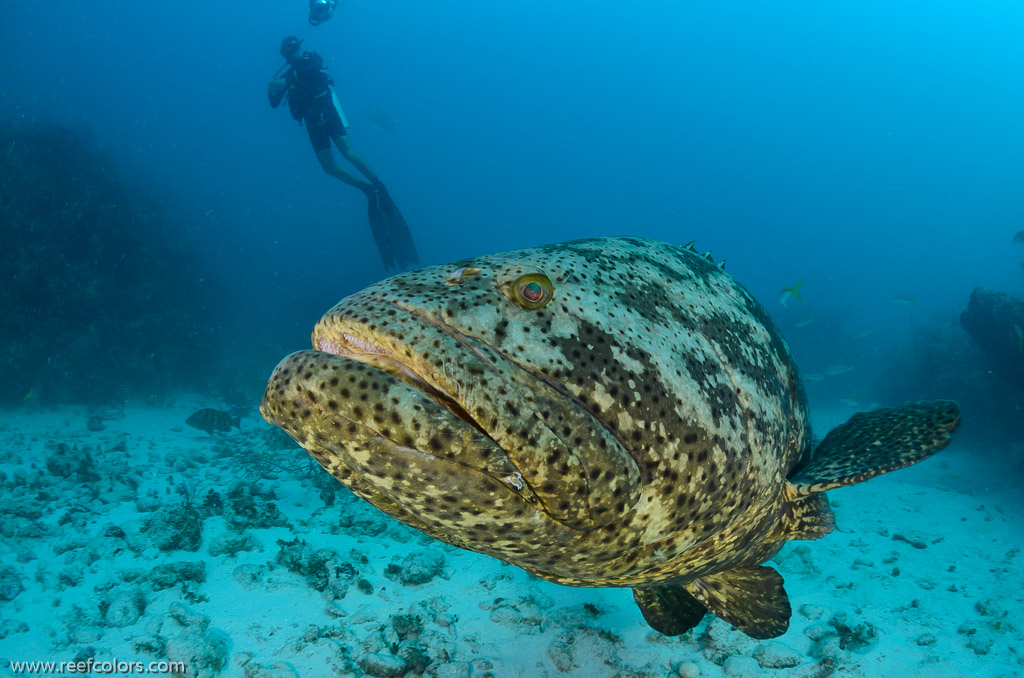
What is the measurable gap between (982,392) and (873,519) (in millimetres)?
9990

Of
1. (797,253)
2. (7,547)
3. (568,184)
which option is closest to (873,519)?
(7,547)

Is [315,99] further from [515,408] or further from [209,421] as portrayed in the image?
[515,408]

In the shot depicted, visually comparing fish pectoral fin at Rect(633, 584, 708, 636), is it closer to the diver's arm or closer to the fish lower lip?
the fish lower lip

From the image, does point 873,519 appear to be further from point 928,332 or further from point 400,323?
point 928,332

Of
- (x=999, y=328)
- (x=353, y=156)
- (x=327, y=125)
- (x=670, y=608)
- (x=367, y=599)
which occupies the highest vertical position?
(x=327, y=125)

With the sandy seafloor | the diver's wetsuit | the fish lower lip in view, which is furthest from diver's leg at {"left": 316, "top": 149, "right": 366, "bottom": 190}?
the fish lower lip

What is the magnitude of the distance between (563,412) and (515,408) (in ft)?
0.60

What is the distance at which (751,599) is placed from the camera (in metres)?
3.30

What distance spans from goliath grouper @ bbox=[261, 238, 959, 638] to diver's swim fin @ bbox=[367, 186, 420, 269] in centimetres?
1515

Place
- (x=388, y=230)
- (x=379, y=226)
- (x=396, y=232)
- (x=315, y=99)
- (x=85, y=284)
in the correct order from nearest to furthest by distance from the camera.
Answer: (x=315, y=99), (x=85, y=284), (x=379, y=226), (x=396, y=232), (x=388, y=230)

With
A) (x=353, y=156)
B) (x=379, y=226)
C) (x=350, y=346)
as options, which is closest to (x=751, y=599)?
(x=350, y=346)

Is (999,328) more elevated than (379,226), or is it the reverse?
(999,328)

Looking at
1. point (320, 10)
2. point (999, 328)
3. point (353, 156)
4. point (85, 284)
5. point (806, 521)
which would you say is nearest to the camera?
point (806, 521)

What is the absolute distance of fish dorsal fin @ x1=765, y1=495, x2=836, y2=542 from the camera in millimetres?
3016
